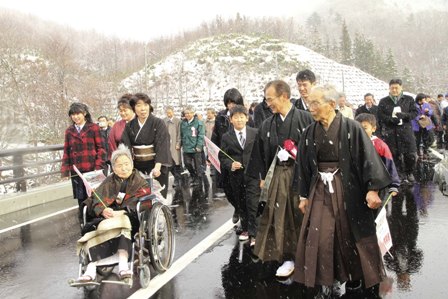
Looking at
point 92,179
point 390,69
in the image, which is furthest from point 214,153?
point 390,69

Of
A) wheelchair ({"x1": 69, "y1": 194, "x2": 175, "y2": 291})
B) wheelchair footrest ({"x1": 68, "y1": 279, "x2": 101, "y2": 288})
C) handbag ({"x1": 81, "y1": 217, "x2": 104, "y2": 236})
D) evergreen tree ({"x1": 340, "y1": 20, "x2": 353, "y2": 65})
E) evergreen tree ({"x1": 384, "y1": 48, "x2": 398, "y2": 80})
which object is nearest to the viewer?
wheelchair footrest ({"x1": 68, "y1": 279, "x2": 101, "y2": 288})

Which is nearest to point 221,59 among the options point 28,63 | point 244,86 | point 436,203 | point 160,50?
point 244,86

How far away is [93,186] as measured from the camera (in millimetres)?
4828

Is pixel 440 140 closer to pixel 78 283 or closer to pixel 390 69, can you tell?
pixel 78 283

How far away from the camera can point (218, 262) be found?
16.6 ft

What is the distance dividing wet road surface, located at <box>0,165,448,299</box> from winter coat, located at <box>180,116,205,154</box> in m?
3.11

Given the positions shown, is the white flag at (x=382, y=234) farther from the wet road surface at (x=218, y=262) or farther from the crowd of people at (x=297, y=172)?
the wet road surface at (x=218, y=262)

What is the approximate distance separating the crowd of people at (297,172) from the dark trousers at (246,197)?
1 centimetres

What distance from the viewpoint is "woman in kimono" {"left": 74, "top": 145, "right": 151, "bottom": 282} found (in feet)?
13.7

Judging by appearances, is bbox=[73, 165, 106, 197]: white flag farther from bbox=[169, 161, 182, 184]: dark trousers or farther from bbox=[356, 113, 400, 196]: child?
bbox=[169, 161, 182, 184]: dark trousers

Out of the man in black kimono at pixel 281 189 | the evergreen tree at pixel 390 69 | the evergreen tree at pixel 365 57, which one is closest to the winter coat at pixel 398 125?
the man in black kimono at pixel 281 189

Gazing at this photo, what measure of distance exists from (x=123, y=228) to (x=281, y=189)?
5.03 feet

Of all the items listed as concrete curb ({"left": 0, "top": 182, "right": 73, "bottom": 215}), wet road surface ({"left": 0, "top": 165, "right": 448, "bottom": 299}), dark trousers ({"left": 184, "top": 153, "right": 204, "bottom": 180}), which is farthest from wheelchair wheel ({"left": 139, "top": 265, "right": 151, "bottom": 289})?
dark trousers ({"left": 184, "top": 153, "right": 204, "bottom": 180})

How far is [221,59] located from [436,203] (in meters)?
76.6
